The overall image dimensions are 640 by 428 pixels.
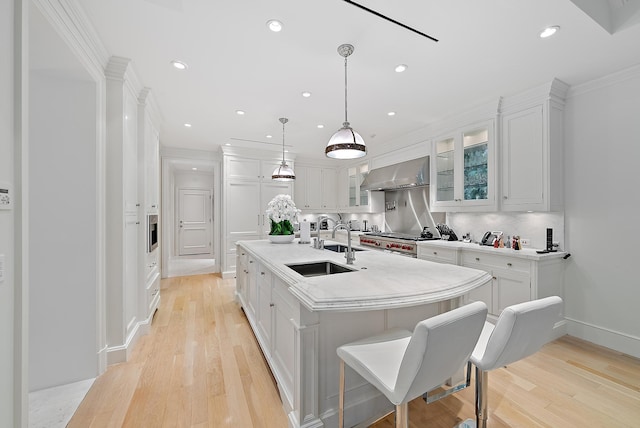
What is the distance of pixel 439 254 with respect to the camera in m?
3.49

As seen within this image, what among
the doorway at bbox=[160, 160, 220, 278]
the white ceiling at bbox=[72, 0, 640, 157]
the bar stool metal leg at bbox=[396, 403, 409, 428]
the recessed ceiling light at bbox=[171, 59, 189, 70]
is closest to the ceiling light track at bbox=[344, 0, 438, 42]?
the white ceiling at bbox=[72, 0, 640, 157]

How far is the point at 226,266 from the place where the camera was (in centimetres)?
525

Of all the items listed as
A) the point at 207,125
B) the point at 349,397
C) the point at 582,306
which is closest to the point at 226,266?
the point at 207,125

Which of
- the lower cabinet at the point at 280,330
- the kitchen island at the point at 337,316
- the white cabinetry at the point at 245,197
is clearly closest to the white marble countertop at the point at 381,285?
the kitchen island at the point at 337,316

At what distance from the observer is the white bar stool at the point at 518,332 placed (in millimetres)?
1142

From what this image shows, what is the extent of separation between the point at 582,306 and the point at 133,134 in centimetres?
493

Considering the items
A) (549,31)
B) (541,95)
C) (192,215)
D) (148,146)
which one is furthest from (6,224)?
(192,215)

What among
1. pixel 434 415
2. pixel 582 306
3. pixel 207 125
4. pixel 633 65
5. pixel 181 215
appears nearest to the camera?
pixel 434 415

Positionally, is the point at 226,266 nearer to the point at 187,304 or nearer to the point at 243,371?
the point at 187,304

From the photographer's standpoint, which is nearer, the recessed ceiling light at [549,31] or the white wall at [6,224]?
the white wall at [6,224]

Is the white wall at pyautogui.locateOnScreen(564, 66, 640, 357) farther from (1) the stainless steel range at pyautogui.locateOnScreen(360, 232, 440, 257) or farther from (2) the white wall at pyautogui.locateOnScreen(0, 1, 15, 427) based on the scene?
(2) the white wall at pyautogui.locateOnScreen(0, 1, 15, 427)

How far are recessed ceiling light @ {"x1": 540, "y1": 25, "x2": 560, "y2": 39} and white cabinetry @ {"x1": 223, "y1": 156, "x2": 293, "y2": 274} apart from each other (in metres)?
4.51

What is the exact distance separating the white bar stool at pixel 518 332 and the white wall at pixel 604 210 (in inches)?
84.2

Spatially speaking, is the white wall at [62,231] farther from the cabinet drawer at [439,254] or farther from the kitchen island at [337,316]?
the cabinet drawer at [439,254]
